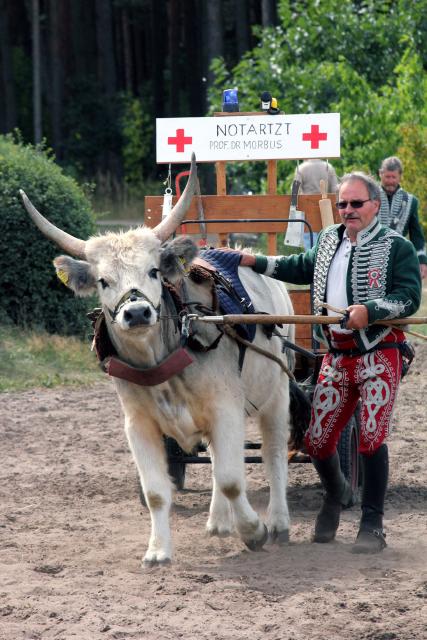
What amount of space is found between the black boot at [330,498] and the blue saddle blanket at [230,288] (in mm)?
801

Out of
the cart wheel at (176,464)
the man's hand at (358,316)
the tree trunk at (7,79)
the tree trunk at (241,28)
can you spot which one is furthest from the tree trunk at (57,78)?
the man's hand at (358,316)

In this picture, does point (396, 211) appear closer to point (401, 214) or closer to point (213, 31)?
point (401, 214)

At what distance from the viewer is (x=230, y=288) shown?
22.8 ft

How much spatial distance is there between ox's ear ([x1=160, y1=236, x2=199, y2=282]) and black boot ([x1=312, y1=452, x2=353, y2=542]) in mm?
1364

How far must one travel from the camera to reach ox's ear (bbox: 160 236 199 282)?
6.34 metres

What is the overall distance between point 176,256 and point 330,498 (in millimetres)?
1673

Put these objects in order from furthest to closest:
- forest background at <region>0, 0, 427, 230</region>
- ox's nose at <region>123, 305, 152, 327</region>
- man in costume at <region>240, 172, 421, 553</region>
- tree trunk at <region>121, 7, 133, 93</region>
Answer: tree trunk at <region>121, 7, 133, 93</region> → forest background at <region>0, 0, 427, 230</region> → man in costume at <region>240, 172, 421, 553</region> → ox's nose at <region>123, 305, 152, 327</region>

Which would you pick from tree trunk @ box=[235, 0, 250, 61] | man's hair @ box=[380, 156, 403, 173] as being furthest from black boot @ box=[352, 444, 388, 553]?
tree trunk @ box=[235, 0, 250, 61]

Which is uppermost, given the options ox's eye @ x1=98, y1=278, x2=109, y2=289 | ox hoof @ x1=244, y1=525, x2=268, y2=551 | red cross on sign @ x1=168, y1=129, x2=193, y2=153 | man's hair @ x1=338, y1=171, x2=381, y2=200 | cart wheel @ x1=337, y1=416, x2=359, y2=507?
red cross on sign @ x1=168, y1=129, x2=193, y2=153

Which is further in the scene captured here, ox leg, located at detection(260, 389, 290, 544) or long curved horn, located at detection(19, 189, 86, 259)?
ox leg, located at detection(260, 389, 290, 544)

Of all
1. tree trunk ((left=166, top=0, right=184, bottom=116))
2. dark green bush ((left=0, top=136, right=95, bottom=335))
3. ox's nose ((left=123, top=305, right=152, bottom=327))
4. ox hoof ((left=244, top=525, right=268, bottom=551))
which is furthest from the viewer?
tree trunk ((left=166, top=0, right=184, bottom=116))

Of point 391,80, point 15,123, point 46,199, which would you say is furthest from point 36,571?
point 15,123

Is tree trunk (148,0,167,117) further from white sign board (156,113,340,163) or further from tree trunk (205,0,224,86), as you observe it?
white sign board (156,113,340,163)

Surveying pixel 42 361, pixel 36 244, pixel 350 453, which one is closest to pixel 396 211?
pixel 42 361
